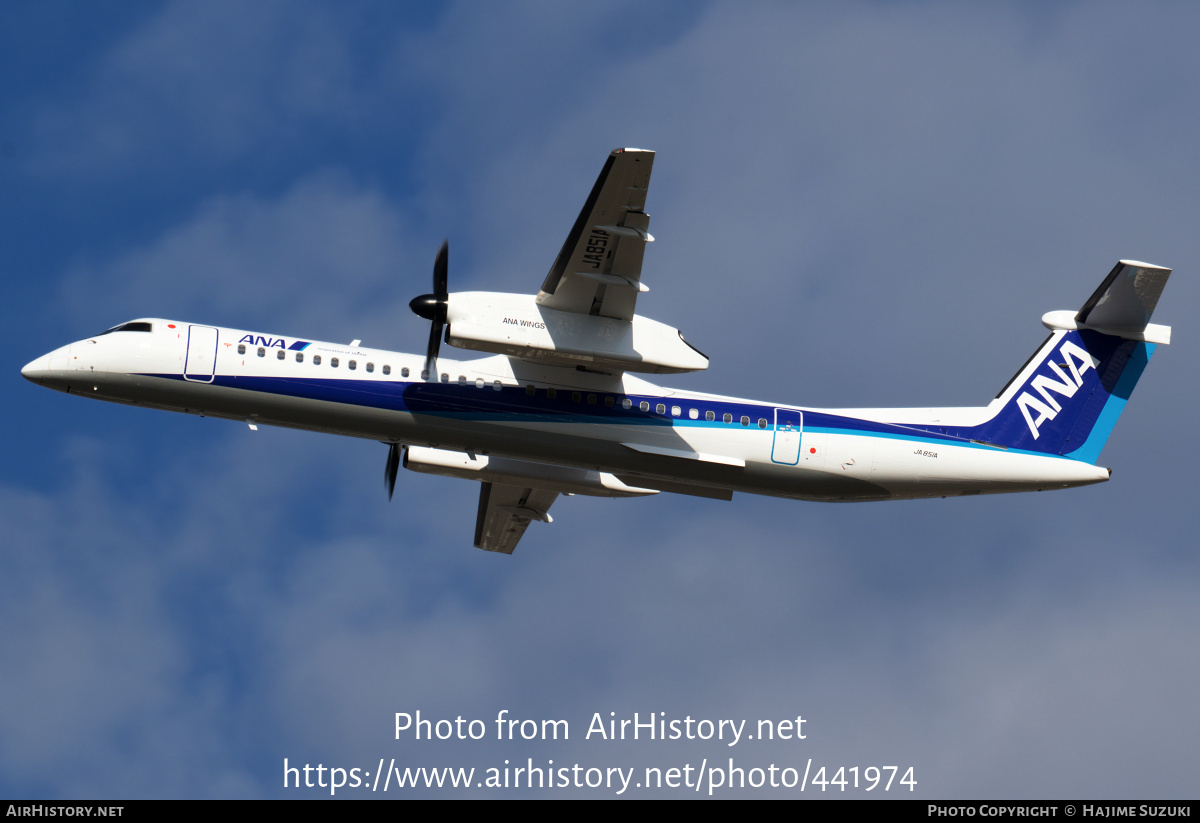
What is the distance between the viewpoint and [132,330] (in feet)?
77.4

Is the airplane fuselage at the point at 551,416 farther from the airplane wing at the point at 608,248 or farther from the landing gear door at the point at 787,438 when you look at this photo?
the airplane wing at the point at 608,248

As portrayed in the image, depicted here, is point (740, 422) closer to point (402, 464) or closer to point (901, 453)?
point (901, 453)

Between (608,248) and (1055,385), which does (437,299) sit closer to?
(608,248)

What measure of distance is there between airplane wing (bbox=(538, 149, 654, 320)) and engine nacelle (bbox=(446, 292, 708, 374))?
0.88 feet

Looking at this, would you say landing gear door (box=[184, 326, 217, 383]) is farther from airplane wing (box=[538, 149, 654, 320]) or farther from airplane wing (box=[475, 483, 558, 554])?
airplane wing (box=[475, 483, 558, 554])

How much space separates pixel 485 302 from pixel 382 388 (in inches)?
102

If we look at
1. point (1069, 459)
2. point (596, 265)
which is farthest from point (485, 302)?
point (1069, 459)

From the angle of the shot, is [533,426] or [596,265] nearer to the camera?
[596,265]

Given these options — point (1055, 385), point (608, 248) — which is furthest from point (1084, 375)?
point (608, 248)

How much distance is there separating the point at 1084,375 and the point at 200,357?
17515 millimetres

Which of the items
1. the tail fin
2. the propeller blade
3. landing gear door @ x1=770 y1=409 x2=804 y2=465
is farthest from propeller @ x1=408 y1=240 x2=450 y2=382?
the tail fin

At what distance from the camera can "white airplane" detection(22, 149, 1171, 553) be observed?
2255cm

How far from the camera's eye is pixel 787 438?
80.3 ft

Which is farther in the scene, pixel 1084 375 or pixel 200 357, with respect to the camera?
pixel 1084 375
